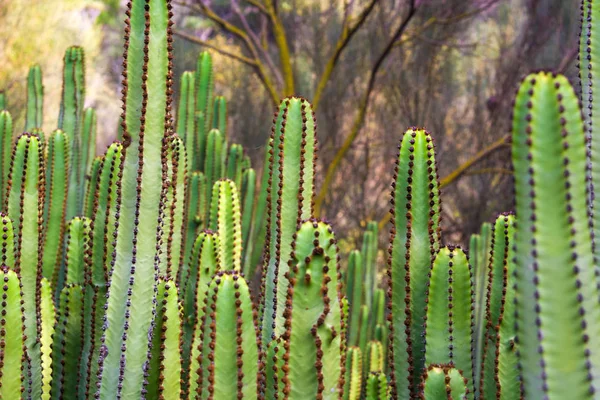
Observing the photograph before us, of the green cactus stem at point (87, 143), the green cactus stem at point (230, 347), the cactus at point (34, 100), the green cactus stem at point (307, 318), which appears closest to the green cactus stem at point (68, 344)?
the green cactus stem at point (230, 347)

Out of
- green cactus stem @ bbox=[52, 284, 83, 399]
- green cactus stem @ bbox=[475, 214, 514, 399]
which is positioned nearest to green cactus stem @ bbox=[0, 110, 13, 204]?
green cactus stem @ bbox=[52, 284, 83, 399]

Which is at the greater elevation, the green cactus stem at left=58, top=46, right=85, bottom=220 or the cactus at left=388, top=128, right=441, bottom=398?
the green cactus stem at left=58, top=46, right=85, bottom=220

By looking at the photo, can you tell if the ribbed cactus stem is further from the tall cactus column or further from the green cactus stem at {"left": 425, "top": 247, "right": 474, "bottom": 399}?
the tall cactus column

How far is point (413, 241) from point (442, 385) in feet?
1.75

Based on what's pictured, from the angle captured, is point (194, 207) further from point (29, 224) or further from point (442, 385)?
point (442, 385)

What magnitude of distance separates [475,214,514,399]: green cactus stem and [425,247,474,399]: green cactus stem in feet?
1.11

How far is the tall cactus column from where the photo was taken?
2014mm

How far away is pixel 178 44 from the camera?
10617 millimetres

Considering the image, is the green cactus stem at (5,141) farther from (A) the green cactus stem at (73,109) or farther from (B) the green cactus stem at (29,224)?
(B) the green cactus stem at (29,224)

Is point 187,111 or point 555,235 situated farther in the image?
point 187,111

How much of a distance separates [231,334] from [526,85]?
91 cm

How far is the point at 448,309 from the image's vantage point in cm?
208

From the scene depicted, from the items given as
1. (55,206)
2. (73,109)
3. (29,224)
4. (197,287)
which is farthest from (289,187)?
(73,109)

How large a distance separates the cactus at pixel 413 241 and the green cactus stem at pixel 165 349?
2.33 ft
